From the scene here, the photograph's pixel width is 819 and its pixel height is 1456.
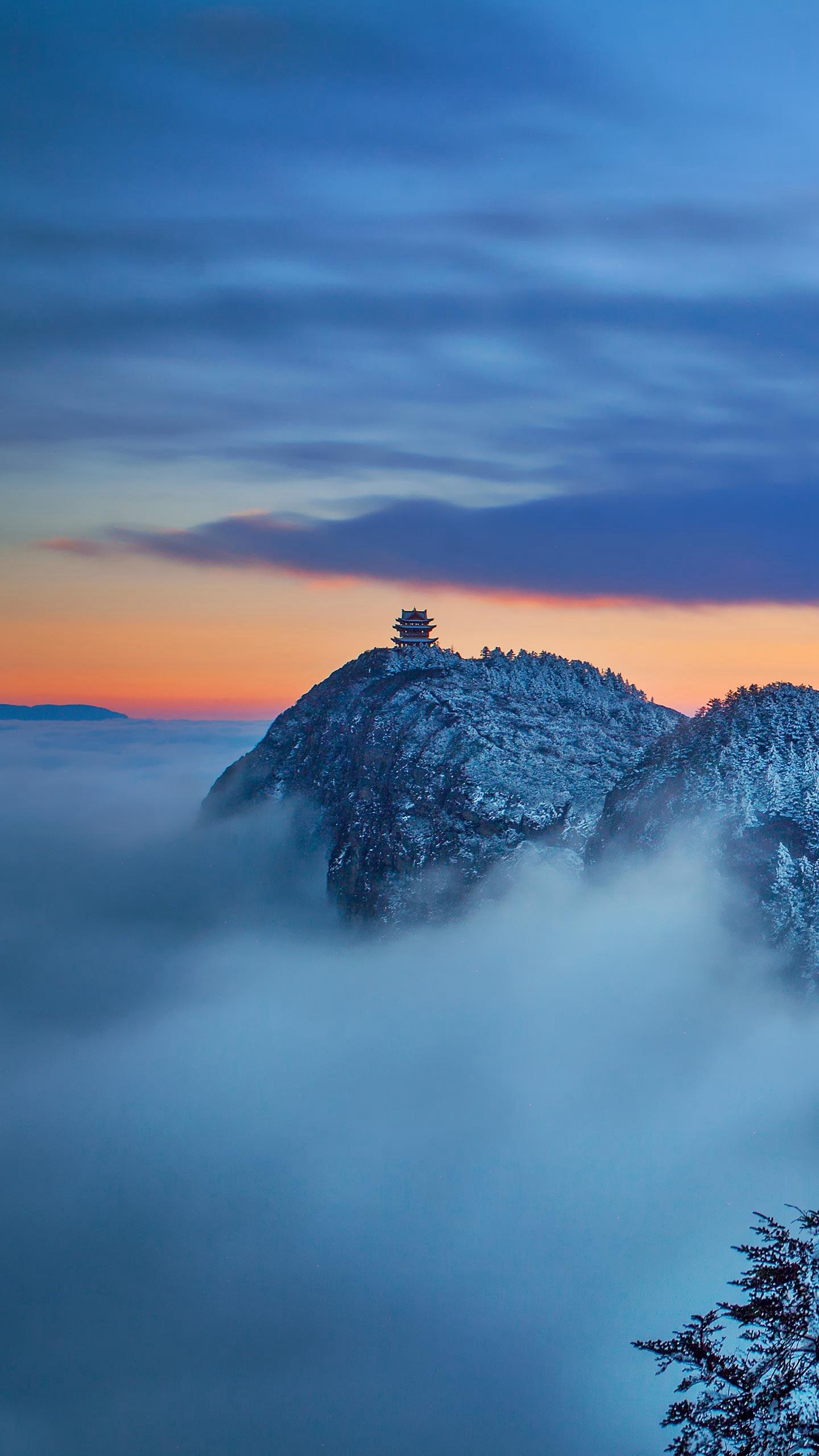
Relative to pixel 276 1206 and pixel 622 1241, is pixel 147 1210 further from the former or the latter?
pixel 622 1241

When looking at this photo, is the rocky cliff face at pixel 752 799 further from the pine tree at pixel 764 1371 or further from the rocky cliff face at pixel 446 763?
the pine tree at pixel 764 1371

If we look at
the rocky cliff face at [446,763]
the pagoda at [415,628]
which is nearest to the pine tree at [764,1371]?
the rocky cliff face at [446,763]

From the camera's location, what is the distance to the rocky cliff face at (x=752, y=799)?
92.9 metres

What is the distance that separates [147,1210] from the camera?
93.3m

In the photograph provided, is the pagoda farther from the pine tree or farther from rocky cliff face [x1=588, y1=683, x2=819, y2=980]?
the pine tree

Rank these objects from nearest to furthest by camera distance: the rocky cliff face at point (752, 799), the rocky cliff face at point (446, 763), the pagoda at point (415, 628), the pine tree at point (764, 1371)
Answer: the pine tree at point (764, 1371) < the rocky cliff face at point (752, 799) < the rocky cliff face at point (446, 763) < the pagoda at point (415, 628)

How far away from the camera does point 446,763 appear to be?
13038cm

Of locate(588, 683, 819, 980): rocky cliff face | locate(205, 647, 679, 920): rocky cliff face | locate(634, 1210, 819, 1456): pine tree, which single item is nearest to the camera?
locate(634, 1210, 819, 1456): pine tree

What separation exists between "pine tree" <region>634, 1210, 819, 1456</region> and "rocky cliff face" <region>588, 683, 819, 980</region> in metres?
69.1

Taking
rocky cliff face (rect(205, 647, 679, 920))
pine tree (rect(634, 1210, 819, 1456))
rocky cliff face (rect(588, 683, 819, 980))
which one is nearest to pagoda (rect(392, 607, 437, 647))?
rocky cliff face (rect(205, 647, 679, 920))

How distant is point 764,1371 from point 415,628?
14055 centimetres

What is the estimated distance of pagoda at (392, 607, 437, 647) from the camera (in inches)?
6344

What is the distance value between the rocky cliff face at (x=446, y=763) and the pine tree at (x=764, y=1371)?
89.6m

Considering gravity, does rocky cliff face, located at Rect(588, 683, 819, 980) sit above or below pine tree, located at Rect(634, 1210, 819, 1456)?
above
